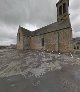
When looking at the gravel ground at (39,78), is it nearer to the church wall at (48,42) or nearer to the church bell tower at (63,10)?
A: the church wall at (48,42)

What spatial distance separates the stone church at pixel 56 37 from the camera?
22.6 metres

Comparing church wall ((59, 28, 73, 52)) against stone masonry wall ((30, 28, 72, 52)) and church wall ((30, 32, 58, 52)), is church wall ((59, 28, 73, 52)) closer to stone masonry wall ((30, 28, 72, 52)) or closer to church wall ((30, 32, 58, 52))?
stone masonry wall ((30, 28, 72, 52))

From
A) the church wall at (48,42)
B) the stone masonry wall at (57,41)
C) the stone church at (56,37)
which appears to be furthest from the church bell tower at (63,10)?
the church wall at (48,42)

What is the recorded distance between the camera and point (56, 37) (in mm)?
24891

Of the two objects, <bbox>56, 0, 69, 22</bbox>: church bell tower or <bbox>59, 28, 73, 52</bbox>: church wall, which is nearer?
<bbox>59, 28, 73, 52</bbox>: church wall

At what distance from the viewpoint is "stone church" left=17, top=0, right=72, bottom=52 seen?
74.3 ft

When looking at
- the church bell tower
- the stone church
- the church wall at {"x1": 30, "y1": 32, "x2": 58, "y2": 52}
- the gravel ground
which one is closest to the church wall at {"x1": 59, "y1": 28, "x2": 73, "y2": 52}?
the stone church

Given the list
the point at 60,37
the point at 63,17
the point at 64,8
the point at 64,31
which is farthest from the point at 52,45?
the point at 64,8

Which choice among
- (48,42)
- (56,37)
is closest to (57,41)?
(56,37)

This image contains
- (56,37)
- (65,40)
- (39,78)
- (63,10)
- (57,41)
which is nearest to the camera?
(39,78)

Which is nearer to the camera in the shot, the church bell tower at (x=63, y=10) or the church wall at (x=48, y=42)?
the church wall at (x=48, y=42)

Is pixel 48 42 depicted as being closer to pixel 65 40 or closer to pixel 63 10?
pixel 65 40

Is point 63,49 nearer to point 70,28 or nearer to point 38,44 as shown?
point 70,28

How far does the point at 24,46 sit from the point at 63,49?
→ 16.7 metres
